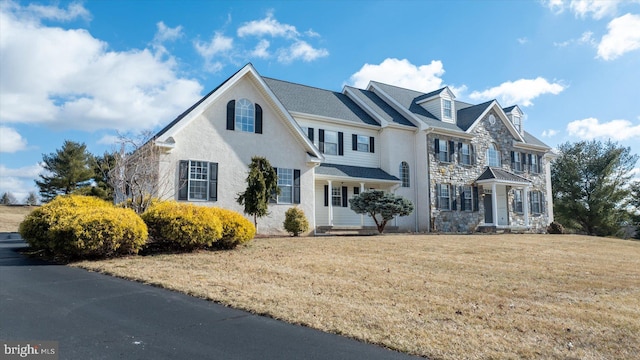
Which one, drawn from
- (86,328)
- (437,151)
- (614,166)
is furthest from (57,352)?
(614,166)

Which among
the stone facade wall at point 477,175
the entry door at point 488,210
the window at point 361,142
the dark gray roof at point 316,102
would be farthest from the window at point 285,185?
the entry door at point 488,210

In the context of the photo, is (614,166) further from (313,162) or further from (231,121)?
(231,121)

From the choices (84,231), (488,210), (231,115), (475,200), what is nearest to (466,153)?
(475,200)

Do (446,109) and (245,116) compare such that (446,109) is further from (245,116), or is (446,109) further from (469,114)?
(245,116)

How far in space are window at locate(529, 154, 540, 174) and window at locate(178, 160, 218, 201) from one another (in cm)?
2561

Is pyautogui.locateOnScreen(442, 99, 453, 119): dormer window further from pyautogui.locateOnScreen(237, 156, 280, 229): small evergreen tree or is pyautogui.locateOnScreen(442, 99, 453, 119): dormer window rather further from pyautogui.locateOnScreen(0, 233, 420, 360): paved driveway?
pyautogui.locateOnScreen(0, 233, 420, 360): paved driveway

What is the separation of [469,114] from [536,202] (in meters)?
8.86

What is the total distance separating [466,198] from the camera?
93.2 feet

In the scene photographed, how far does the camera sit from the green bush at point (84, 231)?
10805 mm

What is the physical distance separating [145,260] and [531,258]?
11.6 metres

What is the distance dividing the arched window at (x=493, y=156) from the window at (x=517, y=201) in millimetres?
2481

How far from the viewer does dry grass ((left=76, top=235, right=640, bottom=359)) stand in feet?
18.1

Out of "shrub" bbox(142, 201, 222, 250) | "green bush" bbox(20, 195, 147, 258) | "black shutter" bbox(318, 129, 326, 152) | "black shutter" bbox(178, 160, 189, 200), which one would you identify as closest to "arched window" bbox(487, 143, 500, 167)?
"black shutter" bbox(318, 129, 326, 152)

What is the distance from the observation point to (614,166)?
4056 cm
